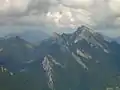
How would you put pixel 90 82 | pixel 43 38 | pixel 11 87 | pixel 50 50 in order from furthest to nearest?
pixel 90 82 < pixel 11 87 < pixel 50 50 < pixel 43 38

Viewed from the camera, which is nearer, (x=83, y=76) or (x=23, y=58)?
(x=23, y=58)

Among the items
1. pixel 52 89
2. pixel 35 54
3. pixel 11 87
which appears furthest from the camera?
pixel 11 87

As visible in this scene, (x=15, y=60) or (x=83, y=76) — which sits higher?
(x=15, y=60)

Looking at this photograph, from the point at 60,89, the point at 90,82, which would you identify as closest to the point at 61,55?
the point at 60,89

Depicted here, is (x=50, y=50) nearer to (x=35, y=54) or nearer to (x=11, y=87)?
(x=35, y=54)

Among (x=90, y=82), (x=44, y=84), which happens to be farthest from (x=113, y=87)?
(x=44, y=84)

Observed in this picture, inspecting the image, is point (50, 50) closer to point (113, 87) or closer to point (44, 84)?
point (44, 84)

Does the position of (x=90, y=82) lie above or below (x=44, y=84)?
below

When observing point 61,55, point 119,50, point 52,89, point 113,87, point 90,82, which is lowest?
point 113,87

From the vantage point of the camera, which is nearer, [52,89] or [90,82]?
[52,89]
